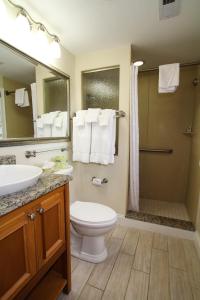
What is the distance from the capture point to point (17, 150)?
128cm

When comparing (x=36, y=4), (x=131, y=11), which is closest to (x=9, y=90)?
(x=36, y=4)

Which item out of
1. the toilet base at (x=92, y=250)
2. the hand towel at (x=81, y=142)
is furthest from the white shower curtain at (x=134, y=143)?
the toilet base at (x=92, y=250)

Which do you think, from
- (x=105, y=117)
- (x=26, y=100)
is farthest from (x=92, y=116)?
(x=26, y=100)

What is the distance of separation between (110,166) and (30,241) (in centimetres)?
133

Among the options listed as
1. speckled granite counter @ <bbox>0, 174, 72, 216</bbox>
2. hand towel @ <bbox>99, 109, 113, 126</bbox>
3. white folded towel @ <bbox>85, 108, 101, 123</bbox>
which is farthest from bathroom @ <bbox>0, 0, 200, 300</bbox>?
white folded towel @ <bbox>85, 108, 101, 123</bbox>

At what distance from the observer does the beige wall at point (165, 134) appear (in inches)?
94.2

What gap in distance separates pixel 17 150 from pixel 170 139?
7.26ft

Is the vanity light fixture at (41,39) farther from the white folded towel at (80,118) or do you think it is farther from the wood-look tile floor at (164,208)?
the wood-look tile floor at (164,208)

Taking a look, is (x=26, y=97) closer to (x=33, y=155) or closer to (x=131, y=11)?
(x=33, y=155)

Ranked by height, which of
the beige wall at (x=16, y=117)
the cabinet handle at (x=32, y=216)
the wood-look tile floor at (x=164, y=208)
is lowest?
the wood-look tile floor at (x=164, y=208)

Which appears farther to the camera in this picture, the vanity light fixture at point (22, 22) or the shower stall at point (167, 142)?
the shower stall at point (167, 142)

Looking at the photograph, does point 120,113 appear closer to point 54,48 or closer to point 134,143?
point 134,143

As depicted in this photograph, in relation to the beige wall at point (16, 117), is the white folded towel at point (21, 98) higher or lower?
higher

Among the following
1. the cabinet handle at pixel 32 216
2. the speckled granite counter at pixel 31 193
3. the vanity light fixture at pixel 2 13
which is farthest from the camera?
the vanity light fixture at pixel 2 13
